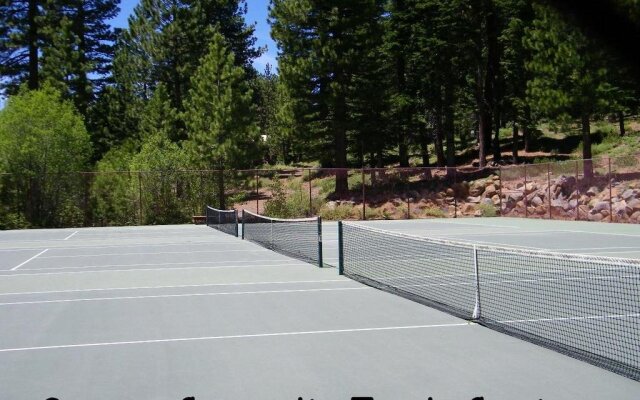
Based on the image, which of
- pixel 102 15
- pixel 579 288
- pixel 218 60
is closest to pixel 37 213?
pixel 218 60

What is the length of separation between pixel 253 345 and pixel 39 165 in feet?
100

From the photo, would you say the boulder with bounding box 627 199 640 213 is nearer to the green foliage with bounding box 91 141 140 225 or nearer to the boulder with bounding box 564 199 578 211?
the boulder with bounding box 564 199 578 211

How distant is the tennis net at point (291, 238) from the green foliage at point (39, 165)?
1296cm

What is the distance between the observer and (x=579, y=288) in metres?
9.94

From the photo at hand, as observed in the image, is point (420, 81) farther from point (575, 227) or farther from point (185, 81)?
point (575, 227)

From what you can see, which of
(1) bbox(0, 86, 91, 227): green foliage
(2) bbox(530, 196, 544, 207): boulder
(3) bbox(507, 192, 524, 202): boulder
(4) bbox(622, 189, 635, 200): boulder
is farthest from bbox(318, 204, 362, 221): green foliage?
(4) bbox(622, 189, 635, 200): boulder

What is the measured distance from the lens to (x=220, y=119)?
1617 inches

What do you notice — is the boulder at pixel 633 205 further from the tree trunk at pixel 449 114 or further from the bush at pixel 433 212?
the tree trunk at pixel 449 114

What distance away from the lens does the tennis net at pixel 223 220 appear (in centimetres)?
2573

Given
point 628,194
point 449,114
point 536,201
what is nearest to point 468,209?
point 536,201

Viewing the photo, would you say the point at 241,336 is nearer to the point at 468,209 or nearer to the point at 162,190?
the point at 162,190

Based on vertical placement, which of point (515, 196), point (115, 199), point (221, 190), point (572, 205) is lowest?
point (572, 205)

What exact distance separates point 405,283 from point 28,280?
7.46 metres

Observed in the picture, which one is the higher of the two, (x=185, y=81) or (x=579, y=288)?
(x=185, y=81)
